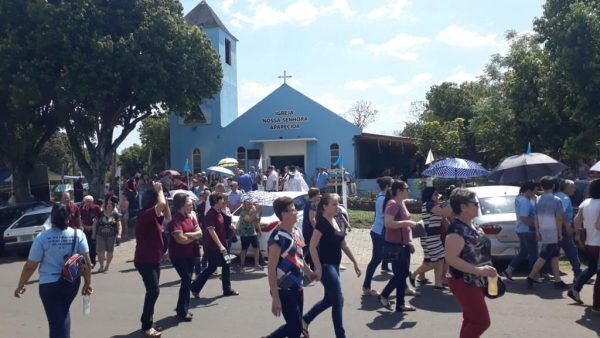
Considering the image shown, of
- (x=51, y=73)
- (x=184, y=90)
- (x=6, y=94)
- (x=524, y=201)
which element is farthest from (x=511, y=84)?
(x=6, y=94)

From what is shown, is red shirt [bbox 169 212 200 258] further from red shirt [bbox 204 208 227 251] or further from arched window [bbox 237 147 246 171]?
arched window [bbox 237 147 246 171]

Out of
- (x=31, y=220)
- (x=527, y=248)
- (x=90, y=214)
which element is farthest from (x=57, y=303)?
(x=31, y=220)

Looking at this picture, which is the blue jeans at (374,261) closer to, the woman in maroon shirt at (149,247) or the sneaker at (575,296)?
the sneaker at (575,296)

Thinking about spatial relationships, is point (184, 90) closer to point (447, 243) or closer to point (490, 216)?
point (490, 216)

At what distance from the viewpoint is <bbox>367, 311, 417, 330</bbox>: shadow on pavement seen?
7.12 meters

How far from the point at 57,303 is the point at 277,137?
2566 cm

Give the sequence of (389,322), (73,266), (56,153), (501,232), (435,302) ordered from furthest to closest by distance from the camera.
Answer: (56,153), (501,232), (435,302), (389,322), (73,266)

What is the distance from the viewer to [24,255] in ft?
53.2

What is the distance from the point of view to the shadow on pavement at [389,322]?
23.4 ft

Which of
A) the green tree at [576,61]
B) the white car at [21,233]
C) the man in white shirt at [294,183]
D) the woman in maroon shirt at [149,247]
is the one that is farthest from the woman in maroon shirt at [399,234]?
the man in white shirt at [294,183]

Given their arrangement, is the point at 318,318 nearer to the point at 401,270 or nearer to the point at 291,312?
the point at 401,270

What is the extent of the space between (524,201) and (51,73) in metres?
17.6

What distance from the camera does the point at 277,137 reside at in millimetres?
31188

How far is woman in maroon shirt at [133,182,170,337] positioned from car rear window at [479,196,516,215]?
651cm
